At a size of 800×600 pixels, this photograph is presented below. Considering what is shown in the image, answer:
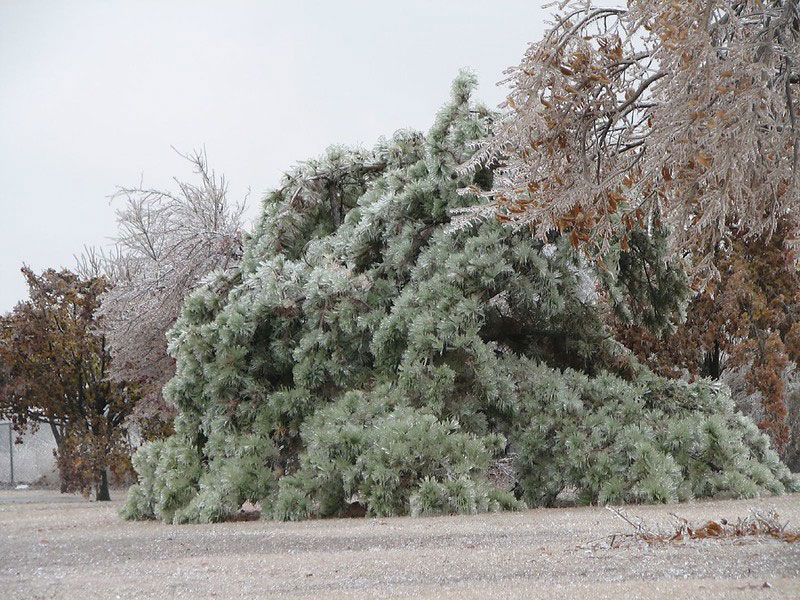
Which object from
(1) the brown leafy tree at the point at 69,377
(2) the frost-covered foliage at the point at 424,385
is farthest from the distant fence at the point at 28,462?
(2) the frost-covered foliage at the point at 424,385

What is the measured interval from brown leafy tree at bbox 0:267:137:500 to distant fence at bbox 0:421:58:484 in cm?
751

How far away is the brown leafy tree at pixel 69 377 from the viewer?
1756 cm

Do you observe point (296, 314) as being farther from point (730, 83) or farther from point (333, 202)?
point (730, 83)

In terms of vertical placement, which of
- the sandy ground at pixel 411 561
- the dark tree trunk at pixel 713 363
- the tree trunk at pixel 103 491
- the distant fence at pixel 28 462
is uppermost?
the dark tree trunk at pixel 713 363

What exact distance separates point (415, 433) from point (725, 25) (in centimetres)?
516

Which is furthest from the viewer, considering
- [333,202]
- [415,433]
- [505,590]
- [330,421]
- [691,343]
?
[691,343]

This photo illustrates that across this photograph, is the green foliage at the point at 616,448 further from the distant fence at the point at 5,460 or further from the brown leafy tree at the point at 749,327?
the distant fence at the point at 5,460

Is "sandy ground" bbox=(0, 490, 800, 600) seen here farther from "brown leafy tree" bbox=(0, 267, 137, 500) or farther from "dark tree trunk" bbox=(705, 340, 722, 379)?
"brown leafy tree" bbox=(0, 267, 137, 500)

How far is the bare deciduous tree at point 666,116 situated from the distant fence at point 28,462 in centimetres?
2240

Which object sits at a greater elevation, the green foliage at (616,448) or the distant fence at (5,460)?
the distant fence at (5,460)

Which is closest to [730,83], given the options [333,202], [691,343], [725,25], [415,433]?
[725,25]

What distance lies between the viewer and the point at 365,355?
34.1 ft

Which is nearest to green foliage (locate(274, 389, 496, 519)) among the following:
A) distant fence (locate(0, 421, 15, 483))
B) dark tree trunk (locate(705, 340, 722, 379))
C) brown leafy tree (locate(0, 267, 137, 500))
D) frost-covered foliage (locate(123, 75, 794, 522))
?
frost-covered foliage (locate(123, 75, 794, 522))

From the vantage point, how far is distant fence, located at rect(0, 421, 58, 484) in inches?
1001
